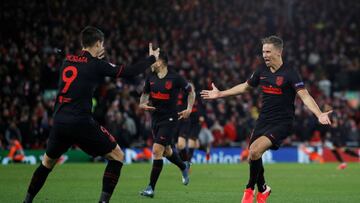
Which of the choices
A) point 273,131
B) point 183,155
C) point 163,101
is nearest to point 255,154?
point 273,131

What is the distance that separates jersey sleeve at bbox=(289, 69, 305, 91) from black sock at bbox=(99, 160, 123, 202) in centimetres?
305

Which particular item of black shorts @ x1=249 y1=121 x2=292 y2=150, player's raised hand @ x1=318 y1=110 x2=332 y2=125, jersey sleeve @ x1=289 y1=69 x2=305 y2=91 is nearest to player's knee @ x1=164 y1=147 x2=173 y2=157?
black shorts @ x1=249 y1=121 x2=292 y2=150

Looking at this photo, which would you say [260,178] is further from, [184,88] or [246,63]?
[246,63]

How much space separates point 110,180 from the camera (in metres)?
10.5

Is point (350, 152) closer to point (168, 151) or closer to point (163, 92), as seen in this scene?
point (168, 151)

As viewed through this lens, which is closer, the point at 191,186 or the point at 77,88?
the point at 77,88

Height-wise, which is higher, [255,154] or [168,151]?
[255,154]

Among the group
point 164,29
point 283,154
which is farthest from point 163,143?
point 164,29

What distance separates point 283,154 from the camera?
31.4 meters

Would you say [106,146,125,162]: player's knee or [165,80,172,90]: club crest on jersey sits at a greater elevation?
[106,146,125,162]: player's knee

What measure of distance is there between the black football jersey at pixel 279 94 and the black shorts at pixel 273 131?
0.08 meters

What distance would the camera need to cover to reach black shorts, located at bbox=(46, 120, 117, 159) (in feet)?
33.4

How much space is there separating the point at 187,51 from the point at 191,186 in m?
20.3

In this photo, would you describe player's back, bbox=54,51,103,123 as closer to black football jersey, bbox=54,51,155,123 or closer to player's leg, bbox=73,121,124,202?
black football jersey, bbox=54,51,155,123
